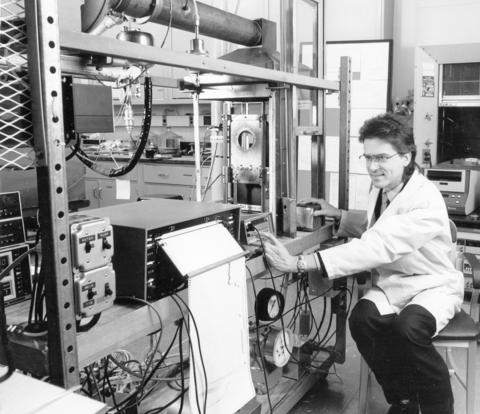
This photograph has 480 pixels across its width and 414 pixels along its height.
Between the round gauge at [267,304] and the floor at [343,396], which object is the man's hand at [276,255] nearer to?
the round gauge at [267,304]

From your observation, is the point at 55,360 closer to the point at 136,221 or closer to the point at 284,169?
the point at 136,221

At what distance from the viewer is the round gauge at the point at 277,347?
202 centimetres

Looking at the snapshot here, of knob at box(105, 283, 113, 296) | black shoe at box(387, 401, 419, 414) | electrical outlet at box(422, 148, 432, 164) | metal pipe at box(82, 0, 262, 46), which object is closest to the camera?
knob at box(105, 283, 113, 296)

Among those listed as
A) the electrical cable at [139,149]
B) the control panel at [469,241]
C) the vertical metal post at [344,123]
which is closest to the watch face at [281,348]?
the vertical metal post at [344,123]

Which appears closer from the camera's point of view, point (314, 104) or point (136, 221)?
point (136, 221)

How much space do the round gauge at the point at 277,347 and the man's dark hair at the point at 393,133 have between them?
79cm

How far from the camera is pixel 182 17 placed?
170 centimetres

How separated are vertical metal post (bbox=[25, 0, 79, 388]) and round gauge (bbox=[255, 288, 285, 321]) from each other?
981 mm

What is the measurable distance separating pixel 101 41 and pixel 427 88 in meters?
3.00

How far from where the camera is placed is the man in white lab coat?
1860 mm

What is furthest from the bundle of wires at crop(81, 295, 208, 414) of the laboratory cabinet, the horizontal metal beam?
the laboratory cabinet

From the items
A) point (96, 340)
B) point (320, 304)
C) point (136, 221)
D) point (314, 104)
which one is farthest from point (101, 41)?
point (320, 304)

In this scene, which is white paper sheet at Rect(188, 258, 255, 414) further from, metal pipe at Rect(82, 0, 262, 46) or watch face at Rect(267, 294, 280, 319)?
metal pipe at Rect(82, 0, 262, 46)

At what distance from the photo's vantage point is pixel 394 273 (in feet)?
6.70
